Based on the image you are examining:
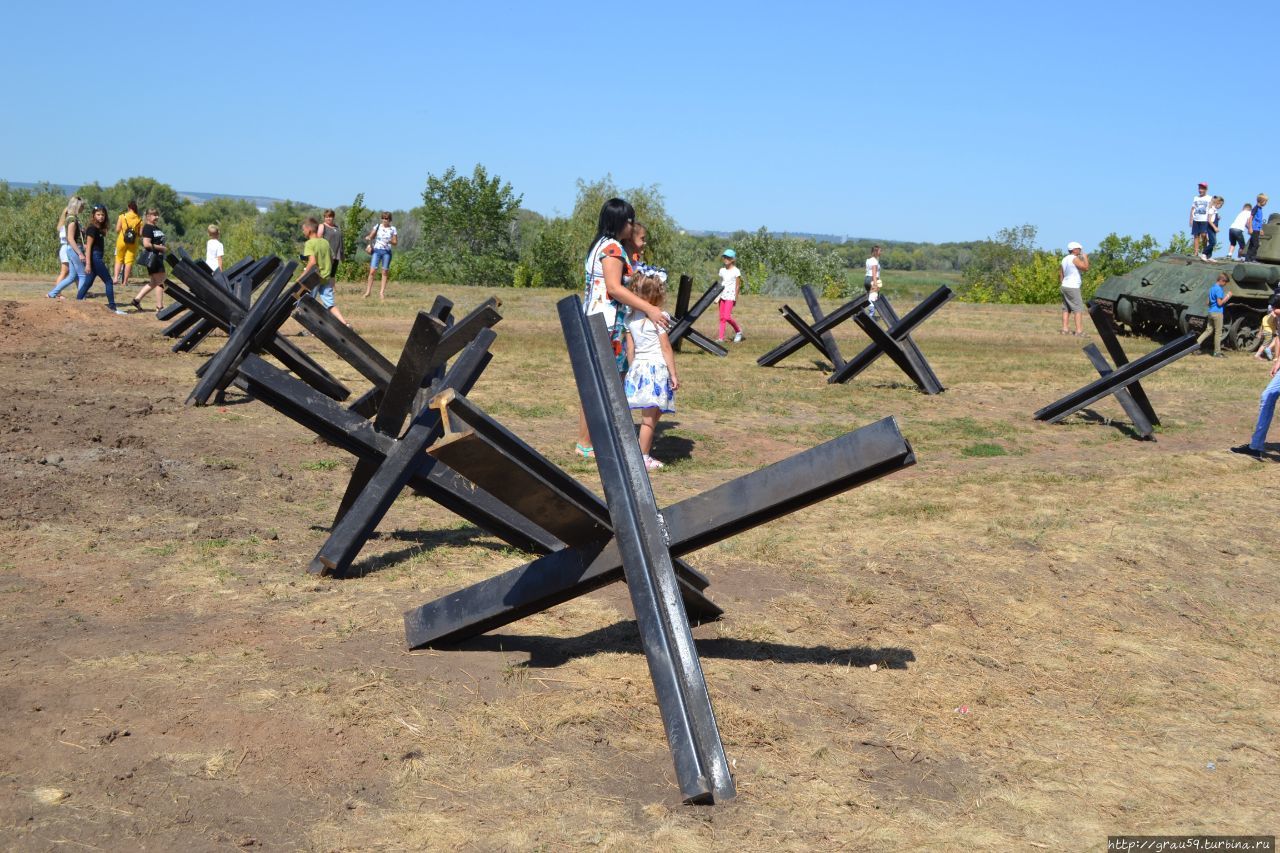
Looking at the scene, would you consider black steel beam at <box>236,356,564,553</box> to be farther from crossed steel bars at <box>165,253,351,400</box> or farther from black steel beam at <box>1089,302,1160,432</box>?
black steel beam at <box>1089,302,1160,432</box>

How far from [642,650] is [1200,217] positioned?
25713mm

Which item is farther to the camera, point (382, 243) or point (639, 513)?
point (382, 243)

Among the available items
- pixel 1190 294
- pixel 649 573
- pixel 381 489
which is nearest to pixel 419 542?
pixel 381 489

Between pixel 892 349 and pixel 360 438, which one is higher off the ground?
pixel 892 349

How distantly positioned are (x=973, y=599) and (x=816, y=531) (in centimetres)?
143

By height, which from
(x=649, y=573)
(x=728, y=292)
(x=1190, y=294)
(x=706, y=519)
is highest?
(x=1190, y=294)

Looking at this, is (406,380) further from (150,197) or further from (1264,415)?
(150,197)

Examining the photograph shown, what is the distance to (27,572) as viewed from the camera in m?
5.70

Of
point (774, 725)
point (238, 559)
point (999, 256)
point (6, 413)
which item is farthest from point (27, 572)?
point (999, 256)

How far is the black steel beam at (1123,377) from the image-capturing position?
39.4 ft

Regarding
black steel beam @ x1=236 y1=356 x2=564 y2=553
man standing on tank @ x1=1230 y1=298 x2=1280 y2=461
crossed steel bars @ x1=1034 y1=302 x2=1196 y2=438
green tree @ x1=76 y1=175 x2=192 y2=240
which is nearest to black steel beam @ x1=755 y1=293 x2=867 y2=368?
crossed steel bars @ x1=1034 y1=302 x2=1196 y2=438

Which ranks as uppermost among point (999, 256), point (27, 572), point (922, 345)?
point (999, 256)

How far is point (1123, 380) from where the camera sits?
12.3m

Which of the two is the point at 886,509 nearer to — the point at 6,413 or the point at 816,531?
the point at 816,531
